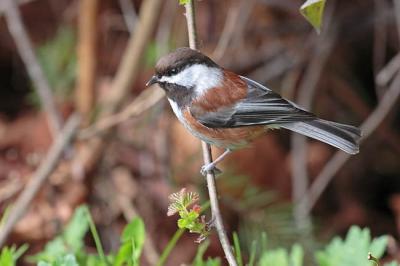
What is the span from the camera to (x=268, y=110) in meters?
2.51

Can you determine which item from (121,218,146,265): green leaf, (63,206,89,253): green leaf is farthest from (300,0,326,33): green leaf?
(63,206,89,253): green leaf

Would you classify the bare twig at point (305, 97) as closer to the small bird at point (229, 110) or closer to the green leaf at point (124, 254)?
the small bird at point (229, 110)

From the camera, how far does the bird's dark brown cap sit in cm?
219

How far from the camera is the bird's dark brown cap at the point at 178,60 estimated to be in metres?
2.19

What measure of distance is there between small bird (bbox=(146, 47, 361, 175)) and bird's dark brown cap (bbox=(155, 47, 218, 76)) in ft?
0.18

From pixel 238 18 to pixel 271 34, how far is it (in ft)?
2.13

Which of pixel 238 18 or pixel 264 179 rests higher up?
pixel 238 18

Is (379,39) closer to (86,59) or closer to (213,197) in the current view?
(86,59)

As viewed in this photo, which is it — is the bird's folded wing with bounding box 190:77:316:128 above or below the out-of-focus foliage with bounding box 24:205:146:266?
above

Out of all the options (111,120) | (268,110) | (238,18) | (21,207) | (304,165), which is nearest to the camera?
(268,110)

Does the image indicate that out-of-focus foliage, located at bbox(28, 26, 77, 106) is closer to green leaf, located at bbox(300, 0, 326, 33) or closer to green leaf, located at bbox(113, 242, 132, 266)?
green leaf, located at bbox(113, 242, 132, 266)

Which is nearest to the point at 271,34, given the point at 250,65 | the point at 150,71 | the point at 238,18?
the point at 250,65

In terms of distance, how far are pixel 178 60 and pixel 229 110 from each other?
1.19 ft

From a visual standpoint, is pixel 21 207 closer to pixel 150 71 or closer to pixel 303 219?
pixel 303 219
